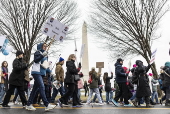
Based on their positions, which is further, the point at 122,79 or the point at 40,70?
the point at 122,79

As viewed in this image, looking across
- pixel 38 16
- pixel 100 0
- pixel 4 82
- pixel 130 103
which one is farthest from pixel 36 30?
pixel 130 103

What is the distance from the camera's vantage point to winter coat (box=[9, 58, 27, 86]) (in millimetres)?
7141

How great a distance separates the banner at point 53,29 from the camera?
7.59 m

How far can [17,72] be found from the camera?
742 cm

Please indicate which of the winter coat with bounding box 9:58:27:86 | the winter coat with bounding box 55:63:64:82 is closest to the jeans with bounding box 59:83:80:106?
the winter coat with bounding box 55:63:64:82

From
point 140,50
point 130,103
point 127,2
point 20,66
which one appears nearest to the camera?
point 20,66

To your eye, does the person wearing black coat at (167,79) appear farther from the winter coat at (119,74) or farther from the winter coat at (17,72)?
the winter coat at (17,72)

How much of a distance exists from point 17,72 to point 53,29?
5.46ft

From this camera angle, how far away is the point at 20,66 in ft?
23.4

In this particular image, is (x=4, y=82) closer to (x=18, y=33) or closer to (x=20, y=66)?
(x=20, y=66)

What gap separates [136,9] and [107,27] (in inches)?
91.5

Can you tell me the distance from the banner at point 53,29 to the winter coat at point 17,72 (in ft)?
3.87

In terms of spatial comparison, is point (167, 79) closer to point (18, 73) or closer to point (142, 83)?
point (142, 83)

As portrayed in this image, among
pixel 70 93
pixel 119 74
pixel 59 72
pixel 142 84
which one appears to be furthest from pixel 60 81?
pixel 142 84
